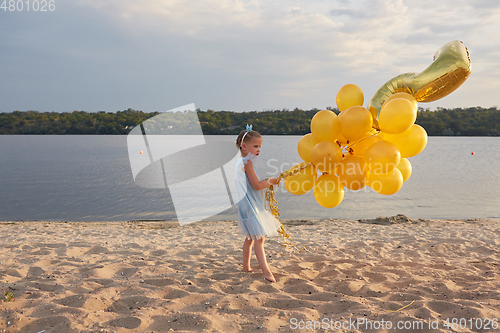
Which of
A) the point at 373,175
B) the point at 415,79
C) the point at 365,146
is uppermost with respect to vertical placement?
the point at 415,79

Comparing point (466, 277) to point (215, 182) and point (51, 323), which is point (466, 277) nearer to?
point (51, 323)

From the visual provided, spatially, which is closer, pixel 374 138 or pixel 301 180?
pixel 374 138

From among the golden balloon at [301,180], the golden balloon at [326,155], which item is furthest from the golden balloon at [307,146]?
the golden balloon at [326,155]

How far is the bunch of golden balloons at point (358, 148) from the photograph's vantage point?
11.0 ft

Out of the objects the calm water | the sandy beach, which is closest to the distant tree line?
the calm water

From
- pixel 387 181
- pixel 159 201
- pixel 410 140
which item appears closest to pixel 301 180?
pixel 387 181

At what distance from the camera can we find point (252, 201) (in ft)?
12.6

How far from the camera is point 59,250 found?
4910 mm

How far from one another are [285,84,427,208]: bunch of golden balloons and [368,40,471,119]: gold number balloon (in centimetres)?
24

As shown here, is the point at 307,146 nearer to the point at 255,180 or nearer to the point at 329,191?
the point at 329,191

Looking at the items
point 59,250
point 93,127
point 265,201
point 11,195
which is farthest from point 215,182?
point 93,127

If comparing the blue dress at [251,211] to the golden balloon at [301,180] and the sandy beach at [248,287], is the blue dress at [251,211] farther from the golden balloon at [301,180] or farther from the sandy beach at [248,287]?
the sandy beach at [248,287]

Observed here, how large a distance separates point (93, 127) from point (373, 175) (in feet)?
276

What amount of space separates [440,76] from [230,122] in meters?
57.0
